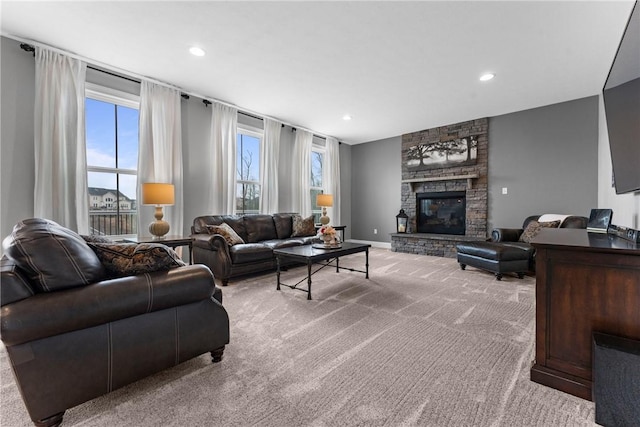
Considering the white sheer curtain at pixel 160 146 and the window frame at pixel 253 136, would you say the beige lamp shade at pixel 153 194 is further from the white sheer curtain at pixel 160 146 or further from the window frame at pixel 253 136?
the window frame at pixel 253 136

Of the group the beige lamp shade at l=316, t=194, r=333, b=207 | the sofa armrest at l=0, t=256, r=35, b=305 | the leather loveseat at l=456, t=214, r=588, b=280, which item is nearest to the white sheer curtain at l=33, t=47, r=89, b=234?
the sofa armrest at l=0, t=256, r=35, b=305

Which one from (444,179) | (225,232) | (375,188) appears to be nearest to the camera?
(225,232)

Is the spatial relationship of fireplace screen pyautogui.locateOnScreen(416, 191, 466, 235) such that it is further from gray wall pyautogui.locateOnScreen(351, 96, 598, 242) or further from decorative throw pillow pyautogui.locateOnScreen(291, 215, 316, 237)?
decorative throw pillow pyautogui.locateOnScreen(291, 215, 316, 237)

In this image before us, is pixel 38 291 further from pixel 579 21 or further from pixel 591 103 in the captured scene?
pixel 591 103

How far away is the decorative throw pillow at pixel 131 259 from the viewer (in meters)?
1.48

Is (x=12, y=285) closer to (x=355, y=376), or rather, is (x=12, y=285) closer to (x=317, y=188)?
(x=355, y=376)

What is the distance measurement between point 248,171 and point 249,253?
7.00 ft

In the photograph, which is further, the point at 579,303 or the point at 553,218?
the point at 553,218

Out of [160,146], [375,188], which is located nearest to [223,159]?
[160,146]

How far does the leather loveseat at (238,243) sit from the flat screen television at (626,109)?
3.38 metres

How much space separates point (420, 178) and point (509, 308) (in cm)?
386

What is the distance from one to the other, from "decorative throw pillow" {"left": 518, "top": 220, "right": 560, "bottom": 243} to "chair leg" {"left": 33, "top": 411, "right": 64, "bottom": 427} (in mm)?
4964

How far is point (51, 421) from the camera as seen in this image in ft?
3.93

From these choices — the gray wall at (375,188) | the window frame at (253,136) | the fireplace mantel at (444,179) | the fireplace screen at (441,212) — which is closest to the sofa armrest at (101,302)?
the window frame at (253,136)
